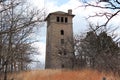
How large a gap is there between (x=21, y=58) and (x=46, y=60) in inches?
2616

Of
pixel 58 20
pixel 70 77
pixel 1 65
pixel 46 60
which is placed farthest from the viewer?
pixel 58 20

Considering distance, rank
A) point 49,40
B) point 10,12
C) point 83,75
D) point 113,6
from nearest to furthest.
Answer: point 113,6 < point 83,75 < point 10,12 < point 49,40

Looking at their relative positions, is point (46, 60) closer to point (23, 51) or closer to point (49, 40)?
point (49, 40)

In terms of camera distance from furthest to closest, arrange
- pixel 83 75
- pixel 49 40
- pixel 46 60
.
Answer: pixel 49 40 < pixel 46 60 < pixel 83 75

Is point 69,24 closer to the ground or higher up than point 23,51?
higher up

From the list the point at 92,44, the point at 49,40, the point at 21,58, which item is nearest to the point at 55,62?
the point at 49,40

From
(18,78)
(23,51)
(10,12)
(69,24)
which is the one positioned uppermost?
(69,24)

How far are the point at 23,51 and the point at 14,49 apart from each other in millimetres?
1875

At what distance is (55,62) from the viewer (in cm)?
8656

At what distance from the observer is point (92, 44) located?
37.6 metres

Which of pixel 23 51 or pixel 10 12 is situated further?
pixel 23 51

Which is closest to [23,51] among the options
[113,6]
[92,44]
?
[92,44]

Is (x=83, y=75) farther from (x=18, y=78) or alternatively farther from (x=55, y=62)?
(x=55, y=62)

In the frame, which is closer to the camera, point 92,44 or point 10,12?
point 10,12
